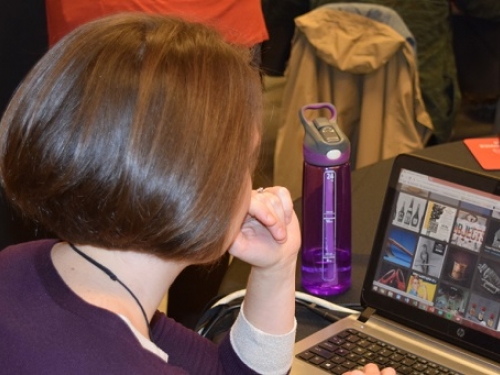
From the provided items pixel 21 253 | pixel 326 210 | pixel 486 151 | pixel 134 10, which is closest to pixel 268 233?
pixel 326 210

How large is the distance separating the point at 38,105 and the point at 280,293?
47 centimetres

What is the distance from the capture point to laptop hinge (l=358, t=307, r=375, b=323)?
1.32 metres

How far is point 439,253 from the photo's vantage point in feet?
4.16

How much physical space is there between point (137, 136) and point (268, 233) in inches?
16.2

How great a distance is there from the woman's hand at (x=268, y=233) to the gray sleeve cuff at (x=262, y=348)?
0.09 metres

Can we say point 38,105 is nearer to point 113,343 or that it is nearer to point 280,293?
point 113,343

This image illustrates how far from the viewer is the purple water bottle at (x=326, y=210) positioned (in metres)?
1.36

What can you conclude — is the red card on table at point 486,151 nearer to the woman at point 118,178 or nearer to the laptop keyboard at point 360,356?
the laptop keyboard at point 360,356

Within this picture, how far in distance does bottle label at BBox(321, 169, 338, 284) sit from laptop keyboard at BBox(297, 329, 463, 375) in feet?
0.44

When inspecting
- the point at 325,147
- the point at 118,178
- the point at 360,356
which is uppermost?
the point at 118,178

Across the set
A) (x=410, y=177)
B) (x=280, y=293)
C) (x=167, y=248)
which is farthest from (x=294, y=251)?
(x=167, y=248)

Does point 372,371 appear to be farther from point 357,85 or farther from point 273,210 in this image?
point 357,85

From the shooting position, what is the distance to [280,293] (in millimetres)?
1236

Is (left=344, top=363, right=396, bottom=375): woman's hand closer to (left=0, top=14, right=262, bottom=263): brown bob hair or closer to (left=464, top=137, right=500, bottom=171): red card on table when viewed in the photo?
(left=0, top=14, right=262, bottom=263): brown bob hair
